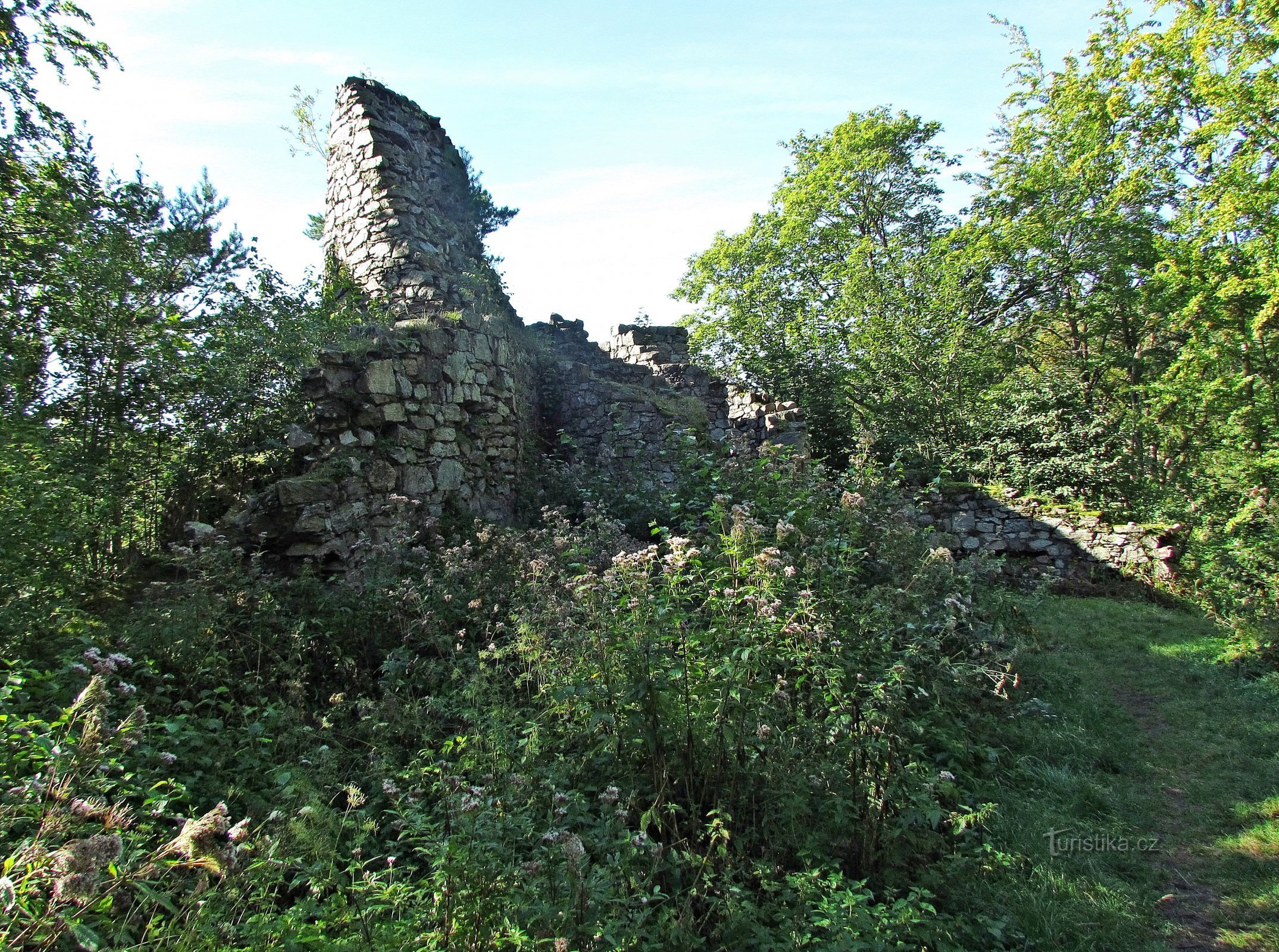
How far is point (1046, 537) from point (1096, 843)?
8.17 metres

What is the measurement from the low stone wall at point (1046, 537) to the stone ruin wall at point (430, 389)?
303 cm

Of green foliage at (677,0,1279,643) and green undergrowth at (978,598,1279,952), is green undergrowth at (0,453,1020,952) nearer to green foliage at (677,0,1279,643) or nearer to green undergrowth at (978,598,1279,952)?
green undergrowth at (978,598,1279,952)

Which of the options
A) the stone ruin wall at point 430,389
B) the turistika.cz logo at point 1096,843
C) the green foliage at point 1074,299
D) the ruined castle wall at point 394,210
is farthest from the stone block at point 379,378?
the green foliage at point 1074,299

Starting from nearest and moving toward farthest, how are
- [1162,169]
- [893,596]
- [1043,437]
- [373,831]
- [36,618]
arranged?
[373,831] < [36,618] < [893,596] < [1043,437] < [1162,169]

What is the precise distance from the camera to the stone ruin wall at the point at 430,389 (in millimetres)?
6172

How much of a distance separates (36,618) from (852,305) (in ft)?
50.0

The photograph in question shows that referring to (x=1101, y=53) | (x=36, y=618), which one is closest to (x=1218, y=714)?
(x=36, y=618)

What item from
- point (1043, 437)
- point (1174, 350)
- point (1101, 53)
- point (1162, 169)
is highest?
point (1101, 53)

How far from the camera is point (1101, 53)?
14.8 metres

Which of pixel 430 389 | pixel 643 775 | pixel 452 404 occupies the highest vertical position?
pixel 430 389

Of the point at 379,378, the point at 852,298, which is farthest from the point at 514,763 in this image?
the point at 852,298

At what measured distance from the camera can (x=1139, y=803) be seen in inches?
169

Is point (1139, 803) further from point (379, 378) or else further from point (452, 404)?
point (379, 378)

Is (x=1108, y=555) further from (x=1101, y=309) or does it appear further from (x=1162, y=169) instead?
(x=1162, y=169)
